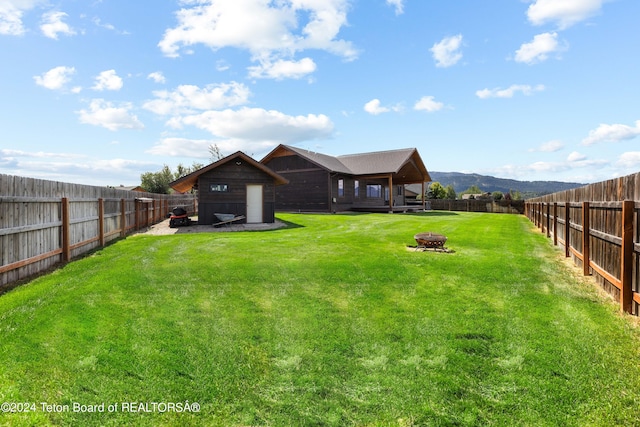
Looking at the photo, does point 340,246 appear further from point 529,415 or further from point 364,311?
point 529,415

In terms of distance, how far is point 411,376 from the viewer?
427 centimetres

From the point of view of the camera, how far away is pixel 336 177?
29.6 m

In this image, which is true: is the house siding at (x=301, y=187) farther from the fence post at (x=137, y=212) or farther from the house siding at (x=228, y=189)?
the fence post at (x=137, y=212)

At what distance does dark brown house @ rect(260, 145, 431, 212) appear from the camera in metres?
28.9

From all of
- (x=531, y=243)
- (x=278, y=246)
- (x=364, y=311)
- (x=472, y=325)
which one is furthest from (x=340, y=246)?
(x=531, y=243)

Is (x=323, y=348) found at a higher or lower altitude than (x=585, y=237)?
lower

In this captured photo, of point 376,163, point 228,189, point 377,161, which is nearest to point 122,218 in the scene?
point 228,189

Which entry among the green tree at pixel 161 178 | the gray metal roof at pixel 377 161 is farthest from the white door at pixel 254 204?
the green tree at pixel 161 178

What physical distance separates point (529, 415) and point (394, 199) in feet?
111

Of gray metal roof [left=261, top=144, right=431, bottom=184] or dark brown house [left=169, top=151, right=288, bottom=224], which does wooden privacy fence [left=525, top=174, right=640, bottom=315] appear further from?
gray metal roof [left=261, top=144, right=431, bottom=184]

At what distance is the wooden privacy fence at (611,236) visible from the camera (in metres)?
5.26

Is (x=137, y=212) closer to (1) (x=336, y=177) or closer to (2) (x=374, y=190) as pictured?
(1) (x=336, y=177)

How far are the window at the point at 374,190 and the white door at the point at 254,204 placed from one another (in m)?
16.6

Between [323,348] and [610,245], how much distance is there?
5.29 m
